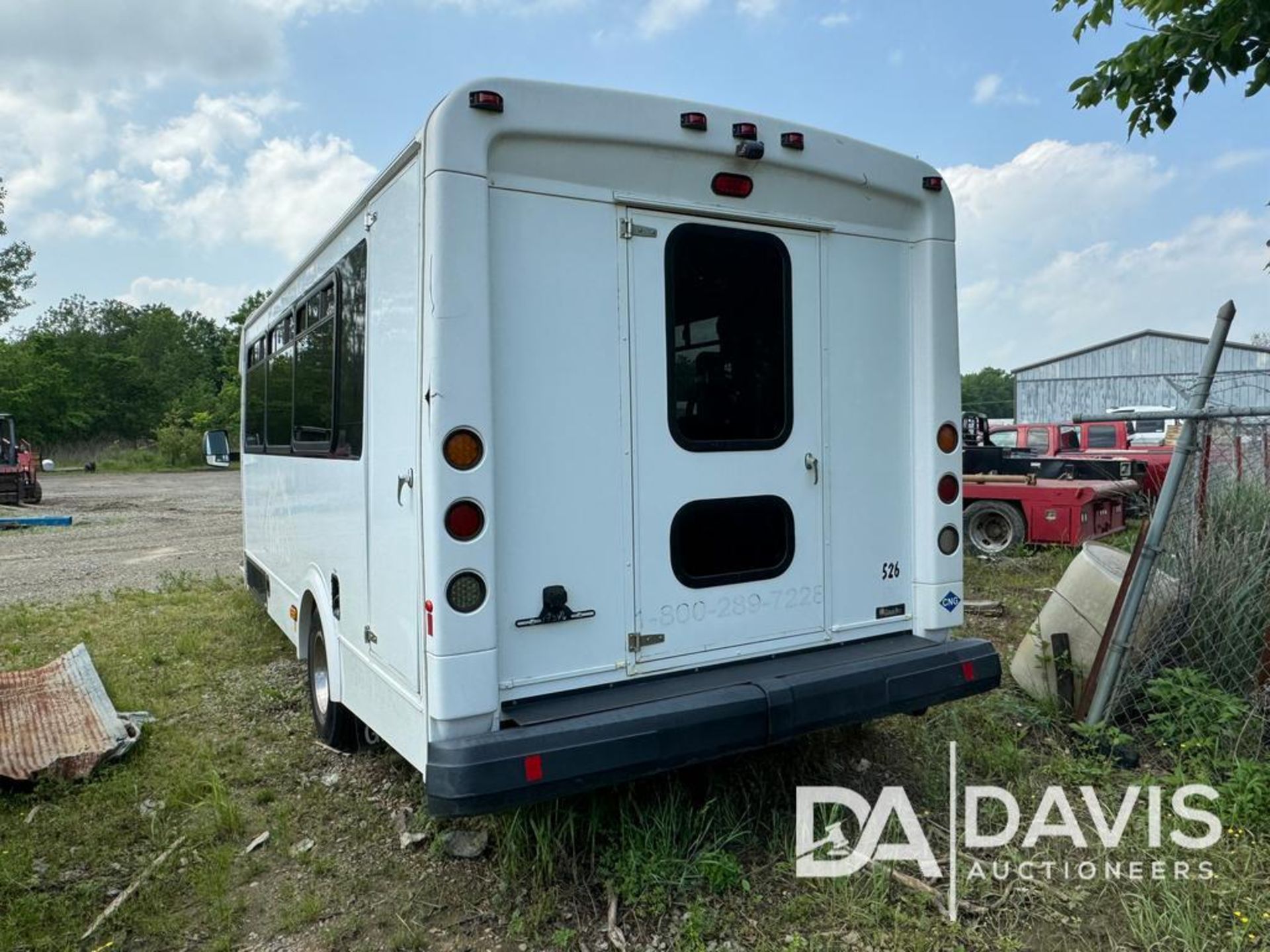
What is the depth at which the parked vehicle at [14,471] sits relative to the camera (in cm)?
2022

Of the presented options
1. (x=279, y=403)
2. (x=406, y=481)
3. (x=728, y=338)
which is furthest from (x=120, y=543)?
(x=728, y=338)

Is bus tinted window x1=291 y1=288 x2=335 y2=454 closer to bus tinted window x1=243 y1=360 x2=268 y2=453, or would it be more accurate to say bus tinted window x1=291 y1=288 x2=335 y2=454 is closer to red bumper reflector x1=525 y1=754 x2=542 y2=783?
bus tinted window x1=243 y1=360 x2=268 y2=453

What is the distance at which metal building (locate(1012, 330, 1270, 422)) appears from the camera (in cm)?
3350

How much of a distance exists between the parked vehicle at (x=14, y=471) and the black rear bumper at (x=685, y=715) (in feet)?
73.4

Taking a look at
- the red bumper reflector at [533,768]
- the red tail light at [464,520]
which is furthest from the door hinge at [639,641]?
the red tail light at [464,520]

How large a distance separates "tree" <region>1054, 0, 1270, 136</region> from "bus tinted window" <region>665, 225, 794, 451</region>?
8.77 ft

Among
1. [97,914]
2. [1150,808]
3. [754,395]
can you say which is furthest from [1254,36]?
[97,914]

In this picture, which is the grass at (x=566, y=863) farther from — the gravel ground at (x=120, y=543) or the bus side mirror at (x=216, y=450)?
the gravel ground at (x=120, y=543)

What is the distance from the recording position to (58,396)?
4356 cm

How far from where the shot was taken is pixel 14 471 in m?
20.3

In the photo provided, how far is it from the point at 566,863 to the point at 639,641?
0.86 m

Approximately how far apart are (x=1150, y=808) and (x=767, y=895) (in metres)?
1.70

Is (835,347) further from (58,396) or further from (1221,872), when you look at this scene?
(58,396)

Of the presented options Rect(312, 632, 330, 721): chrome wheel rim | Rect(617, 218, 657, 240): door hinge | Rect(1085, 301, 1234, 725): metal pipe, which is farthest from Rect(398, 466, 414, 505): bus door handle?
Rect(1085, 301, 1234, 725): metal pipe
